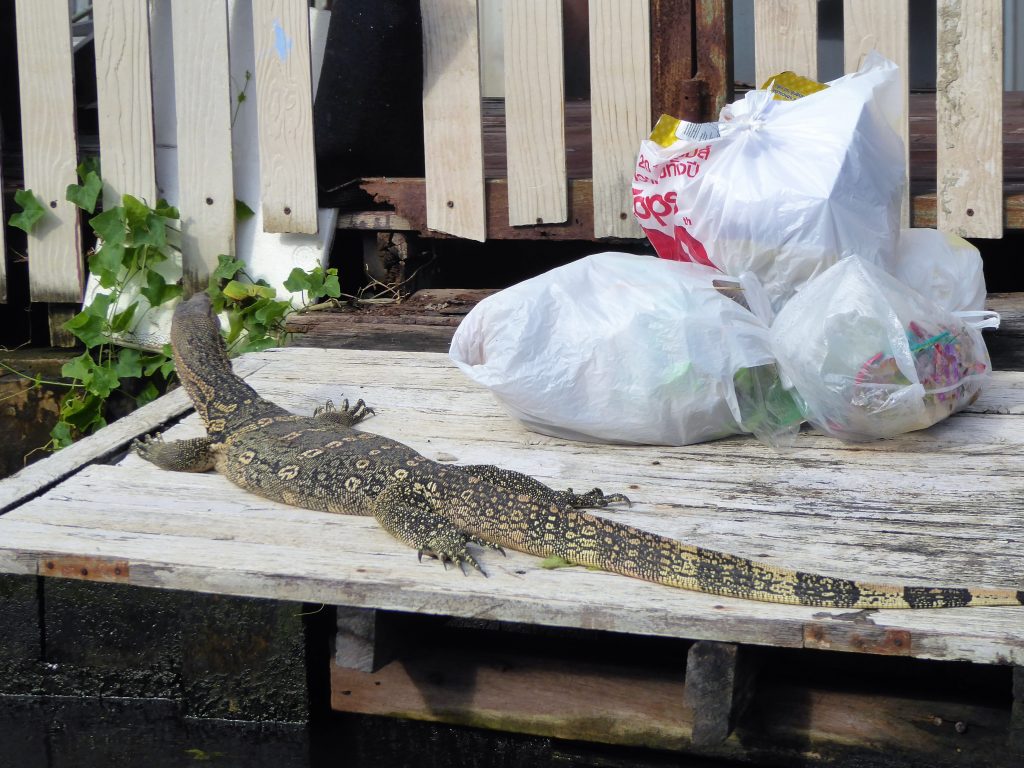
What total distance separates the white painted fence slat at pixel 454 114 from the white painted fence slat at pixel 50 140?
1655mm

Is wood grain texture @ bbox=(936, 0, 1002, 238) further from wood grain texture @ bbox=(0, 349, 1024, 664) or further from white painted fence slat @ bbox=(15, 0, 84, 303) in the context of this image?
white painted fence slat @ bbox=(15, 0, 84, 303)

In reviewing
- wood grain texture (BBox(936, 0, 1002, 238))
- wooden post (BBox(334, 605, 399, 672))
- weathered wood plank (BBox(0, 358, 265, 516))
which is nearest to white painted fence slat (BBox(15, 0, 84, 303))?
weathered wood plank (BBox(0, 358, 265, 516))

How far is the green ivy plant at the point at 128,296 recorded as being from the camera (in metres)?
5.35

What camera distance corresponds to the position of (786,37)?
463 centimetres

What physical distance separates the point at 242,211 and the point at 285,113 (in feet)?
1.69

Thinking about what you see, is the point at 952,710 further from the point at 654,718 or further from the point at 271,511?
the point at 271,511

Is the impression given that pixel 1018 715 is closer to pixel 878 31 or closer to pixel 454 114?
pixel 878 31

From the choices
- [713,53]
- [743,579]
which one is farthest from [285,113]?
[743,579]

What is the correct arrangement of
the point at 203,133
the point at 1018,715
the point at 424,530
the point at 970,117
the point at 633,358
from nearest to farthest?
the point at 1018,715
the point at 424,530
the point at 633,358
the point at 970,117
the point at 203,133

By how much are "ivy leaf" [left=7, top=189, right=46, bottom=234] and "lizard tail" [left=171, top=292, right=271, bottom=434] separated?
47.2 inches

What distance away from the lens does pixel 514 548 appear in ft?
10.00

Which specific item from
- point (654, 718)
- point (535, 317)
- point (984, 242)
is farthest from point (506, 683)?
point (984, 242)

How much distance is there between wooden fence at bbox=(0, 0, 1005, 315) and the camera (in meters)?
4.53

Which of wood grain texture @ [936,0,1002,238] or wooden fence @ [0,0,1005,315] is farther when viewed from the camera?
wooden fence @ [0,0,1005,315]
